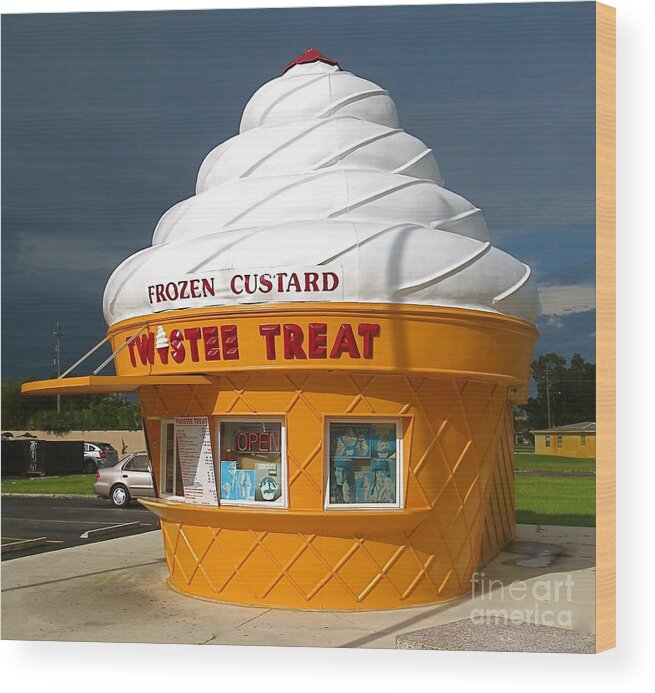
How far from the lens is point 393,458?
987cm

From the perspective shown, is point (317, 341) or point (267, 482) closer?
point (317, 341)

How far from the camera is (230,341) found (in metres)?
9.75

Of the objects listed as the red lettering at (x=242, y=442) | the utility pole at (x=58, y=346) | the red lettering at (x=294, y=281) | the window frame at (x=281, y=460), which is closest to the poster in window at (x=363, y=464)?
the window frame at (x=281, y=460)

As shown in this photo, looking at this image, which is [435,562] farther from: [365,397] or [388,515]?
[365,397]

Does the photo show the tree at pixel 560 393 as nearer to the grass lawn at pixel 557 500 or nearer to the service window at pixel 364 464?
the grass lawn at pixel 557 500

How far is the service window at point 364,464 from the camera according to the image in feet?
32.1

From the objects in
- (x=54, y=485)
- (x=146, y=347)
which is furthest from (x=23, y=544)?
(x=146, y=347)

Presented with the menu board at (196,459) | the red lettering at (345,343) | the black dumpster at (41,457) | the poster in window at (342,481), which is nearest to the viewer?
the red lettering at (345,343)

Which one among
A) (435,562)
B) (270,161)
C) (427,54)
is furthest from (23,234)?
(435,562)

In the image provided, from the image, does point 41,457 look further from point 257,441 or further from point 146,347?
point 257,441

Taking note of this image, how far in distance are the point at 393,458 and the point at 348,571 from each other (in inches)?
53.4

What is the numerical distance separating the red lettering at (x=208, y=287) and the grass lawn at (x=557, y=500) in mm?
4649

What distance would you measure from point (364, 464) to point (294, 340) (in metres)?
1.63

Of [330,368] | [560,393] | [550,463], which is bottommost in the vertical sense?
[550,463]
